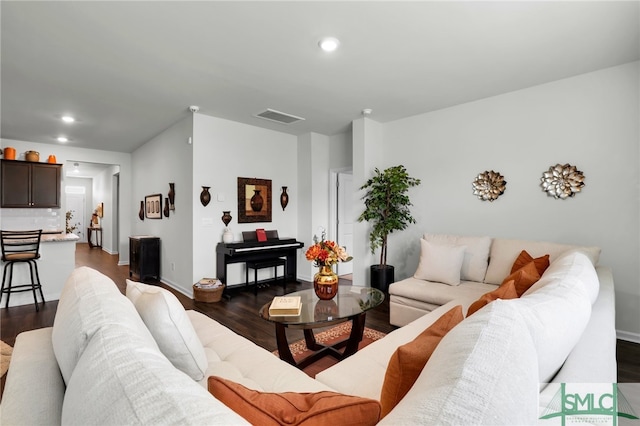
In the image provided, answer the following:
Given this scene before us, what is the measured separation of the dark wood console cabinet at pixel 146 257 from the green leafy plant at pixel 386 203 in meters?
3.65

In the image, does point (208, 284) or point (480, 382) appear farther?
point (208, 284)

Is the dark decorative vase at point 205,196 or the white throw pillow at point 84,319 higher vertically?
the dark decorative vase at point 205,196

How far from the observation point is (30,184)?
18.6ft

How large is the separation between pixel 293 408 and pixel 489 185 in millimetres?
3810

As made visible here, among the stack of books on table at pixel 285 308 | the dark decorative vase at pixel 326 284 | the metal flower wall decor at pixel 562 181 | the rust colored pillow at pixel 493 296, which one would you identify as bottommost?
the stack of books on table at pixel 285 308

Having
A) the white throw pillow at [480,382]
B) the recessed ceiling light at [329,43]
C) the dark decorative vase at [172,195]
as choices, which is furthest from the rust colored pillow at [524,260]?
the dark decorative vase at [172,195]

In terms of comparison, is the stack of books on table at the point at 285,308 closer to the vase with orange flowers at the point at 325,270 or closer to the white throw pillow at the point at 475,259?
the vase with orange flowers at the point at 325,270

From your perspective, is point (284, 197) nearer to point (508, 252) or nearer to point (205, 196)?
point (205, 196)

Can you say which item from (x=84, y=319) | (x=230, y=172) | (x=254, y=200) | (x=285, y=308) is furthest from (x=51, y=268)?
(x=84, y=319)

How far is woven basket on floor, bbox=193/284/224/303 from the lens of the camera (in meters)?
4.13

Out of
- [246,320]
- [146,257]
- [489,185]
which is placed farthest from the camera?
[146,257]

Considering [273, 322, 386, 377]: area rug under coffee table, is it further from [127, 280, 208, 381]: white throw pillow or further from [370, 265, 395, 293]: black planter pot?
[127, 280, 208, 381]: white throw pillow

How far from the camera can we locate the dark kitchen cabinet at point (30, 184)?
5.46 metres

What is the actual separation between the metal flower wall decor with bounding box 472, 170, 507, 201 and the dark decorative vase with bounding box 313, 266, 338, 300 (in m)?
2.45
